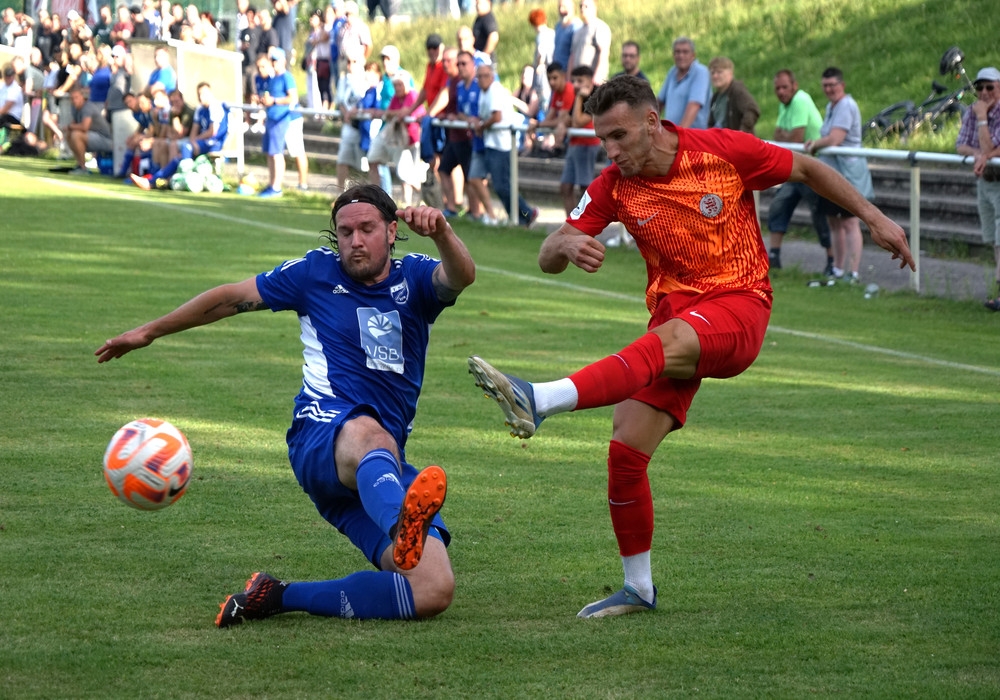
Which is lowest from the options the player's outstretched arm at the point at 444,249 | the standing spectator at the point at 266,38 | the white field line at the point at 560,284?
the white field line at the point at 560,284

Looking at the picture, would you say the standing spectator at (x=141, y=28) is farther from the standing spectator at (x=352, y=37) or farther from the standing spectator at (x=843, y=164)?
the standing spectator at (x=843, y=164)

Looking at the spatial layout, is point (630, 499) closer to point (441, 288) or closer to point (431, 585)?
point (431, 585)

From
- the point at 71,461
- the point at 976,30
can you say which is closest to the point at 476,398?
the point at 71,461

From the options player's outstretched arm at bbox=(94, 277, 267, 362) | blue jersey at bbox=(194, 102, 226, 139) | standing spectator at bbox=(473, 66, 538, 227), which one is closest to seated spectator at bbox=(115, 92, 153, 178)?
blue jersey at bbox=(194, 102, 226, 139)

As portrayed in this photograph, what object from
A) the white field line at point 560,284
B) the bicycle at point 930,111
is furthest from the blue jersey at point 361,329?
the bicycle at point 930,111

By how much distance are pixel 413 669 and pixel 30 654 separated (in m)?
1.30

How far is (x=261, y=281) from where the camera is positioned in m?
5.62

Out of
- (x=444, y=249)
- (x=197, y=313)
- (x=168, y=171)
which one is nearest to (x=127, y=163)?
(x=168, y=171)

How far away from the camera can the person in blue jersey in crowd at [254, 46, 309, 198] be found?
72.2ft

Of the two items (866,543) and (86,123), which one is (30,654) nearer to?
(866,543)

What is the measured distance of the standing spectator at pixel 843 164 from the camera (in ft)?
46.6

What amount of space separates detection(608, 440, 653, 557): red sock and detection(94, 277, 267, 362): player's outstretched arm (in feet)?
5.25

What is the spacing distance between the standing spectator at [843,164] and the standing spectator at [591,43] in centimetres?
481

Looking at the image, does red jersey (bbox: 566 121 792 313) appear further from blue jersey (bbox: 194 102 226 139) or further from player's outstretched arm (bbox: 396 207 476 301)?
blue jersey (bbox: 194 102 226 139)
